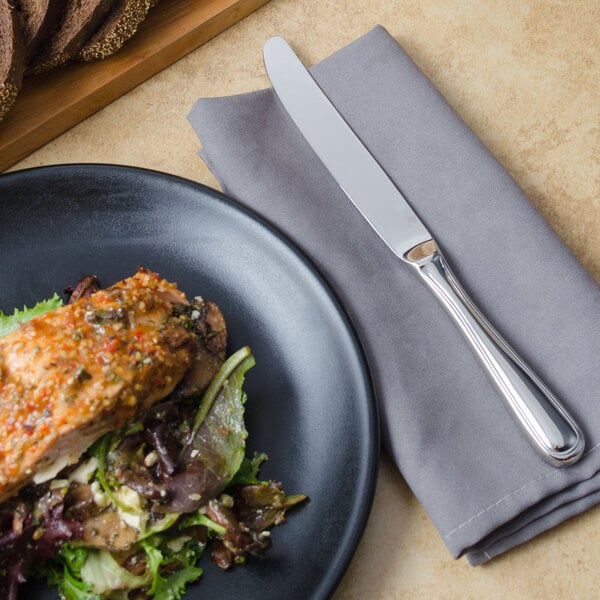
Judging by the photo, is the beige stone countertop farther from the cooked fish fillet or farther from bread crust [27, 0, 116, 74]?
the cooked fish fillet

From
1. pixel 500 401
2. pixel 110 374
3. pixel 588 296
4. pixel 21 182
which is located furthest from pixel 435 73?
pixel 110 374

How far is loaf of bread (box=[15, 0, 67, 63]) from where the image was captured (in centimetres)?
331

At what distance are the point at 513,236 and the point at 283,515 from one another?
1.36 m

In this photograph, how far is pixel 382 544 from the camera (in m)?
2.89

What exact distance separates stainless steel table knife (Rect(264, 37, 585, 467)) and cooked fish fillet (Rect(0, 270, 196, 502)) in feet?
3.10

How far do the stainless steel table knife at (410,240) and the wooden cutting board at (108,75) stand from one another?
0.41m

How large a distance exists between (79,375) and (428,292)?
1.36 meters

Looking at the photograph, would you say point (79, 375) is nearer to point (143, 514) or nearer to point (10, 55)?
point (143, 514)

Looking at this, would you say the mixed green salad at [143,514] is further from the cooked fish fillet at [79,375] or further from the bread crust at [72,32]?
the bread crust at [72,32]

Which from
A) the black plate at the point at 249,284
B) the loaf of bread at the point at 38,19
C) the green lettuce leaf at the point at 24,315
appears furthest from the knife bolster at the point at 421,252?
the loaf of bread at the point at 38,19

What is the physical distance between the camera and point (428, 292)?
10.1ft

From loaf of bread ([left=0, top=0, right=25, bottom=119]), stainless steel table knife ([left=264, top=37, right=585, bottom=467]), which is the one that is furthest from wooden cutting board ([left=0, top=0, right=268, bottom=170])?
stainless steel table knife ([left=264, top=37, right=585, bottom=467])

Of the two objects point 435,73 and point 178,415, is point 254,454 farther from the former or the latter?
point 435,73

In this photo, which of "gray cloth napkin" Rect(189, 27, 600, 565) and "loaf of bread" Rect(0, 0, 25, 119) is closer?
"gray cloth napkin" Rect(189, 27, 600, 565)
